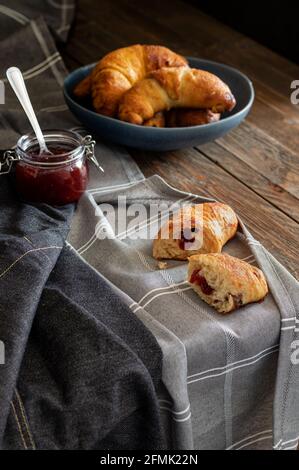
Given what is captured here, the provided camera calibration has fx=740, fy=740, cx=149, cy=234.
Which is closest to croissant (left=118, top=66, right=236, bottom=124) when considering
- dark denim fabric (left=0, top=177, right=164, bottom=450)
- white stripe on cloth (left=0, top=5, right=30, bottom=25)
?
dark denim fabric (left=0, top=177, right=164, bottom=450)

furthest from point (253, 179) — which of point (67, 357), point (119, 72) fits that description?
point (67, 357)

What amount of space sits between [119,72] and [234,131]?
0.90 feet

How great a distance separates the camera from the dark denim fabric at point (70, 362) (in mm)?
831

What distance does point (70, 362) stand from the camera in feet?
2.85

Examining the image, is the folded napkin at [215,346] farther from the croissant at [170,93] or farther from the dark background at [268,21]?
the dark background at [268,21]

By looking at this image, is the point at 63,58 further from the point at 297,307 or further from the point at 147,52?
the point at 297,307

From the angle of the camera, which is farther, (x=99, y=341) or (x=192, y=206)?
(x=192, y=206)

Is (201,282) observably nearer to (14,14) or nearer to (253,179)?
(253,179)

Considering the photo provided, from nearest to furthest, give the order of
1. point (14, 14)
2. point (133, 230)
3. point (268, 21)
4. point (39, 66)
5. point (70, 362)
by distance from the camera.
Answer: point (70, 362) → point (133, 230) → point (39, 66) → point (14, 14) → point (268, 21)

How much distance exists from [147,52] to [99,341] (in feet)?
2.21

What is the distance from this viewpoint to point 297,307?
980mm

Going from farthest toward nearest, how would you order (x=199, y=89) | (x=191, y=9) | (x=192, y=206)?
(x=191, y=9) < (x=199, y=89) < (x=192, y=206)
